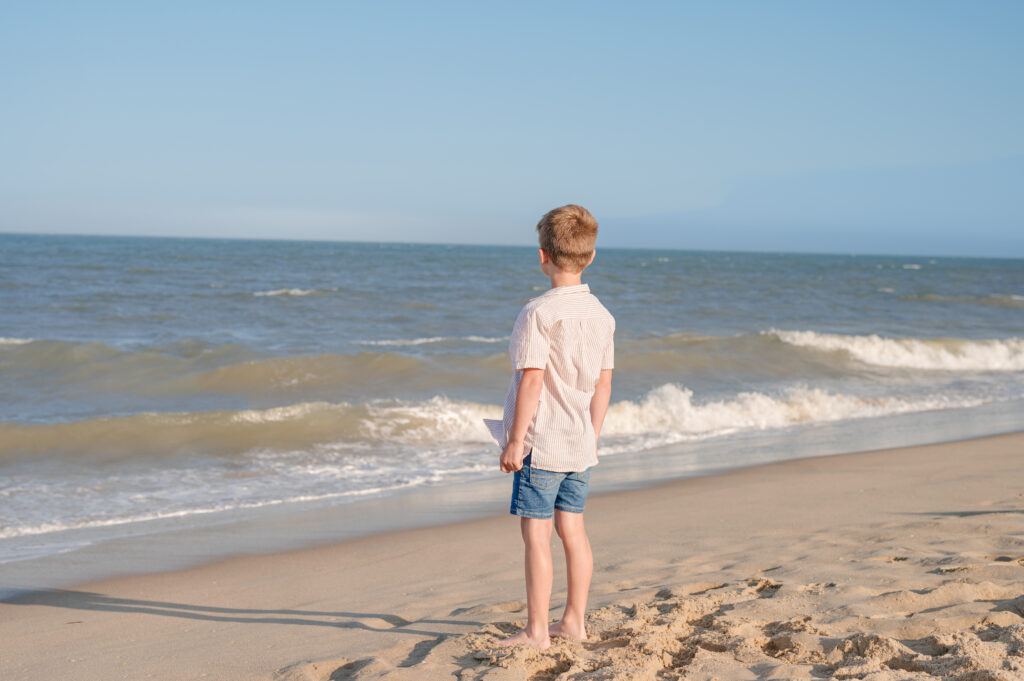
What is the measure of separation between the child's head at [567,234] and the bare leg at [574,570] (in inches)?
37.7

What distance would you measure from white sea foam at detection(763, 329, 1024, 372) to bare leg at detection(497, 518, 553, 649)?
15.3 m

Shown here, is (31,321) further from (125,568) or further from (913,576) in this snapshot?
(913,576)

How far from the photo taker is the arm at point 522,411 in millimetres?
2996

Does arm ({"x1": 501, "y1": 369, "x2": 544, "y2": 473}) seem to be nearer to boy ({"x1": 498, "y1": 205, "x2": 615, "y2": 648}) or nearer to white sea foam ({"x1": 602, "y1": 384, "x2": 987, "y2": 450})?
Answer: boy ({"x1": 498, "y1": 205, "x2": 615, "y2": 648})

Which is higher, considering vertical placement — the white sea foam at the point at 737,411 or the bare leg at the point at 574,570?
the bare leg at the point at 574,570

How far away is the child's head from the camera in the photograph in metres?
3.02

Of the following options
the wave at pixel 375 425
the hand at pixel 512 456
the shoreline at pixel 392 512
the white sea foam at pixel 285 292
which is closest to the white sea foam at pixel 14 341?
the wave at pixel 375 425

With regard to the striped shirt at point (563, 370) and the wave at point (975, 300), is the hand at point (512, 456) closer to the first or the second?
the striped shirt at point (563, 370)

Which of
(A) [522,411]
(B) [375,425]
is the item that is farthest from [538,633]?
(B) [375,425]

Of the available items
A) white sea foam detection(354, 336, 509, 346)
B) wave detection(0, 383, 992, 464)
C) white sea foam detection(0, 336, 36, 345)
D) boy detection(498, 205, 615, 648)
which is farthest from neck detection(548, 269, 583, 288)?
white sea foam detection(0, 336, 36, 345)

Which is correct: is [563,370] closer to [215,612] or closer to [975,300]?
[215,612]

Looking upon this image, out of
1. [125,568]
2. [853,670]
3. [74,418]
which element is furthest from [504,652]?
[74,418]

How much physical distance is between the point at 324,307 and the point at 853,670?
22316 mm

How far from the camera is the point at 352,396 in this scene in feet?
39.3
